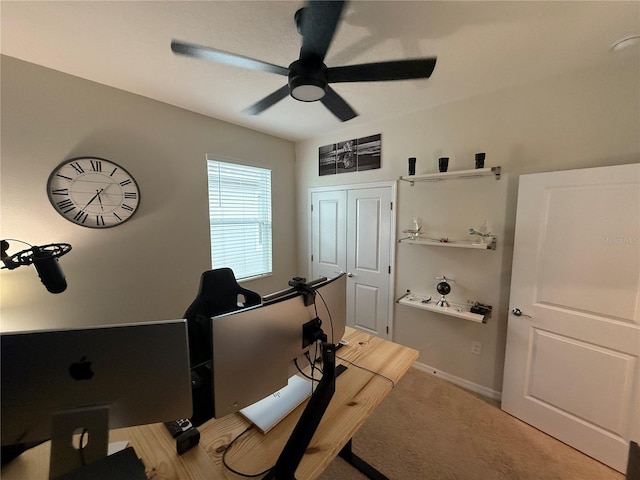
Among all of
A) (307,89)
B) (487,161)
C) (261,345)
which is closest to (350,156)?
(487,161)

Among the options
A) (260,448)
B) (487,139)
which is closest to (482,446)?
(260,448)

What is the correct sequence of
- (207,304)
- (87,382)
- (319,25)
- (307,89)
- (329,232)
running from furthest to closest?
(329,232) → (207,304) → (307,89) → (319,25) → (87,382)

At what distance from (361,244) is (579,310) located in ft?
6.24

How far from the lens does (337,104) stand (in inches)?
62.4

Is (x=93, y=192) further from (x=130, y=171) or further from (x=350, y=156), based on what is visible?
(x=350, y=156)

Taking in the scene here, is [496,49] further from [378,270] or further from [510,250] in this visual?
[378,270]

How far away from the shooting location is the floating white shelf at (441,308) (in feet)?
7.04

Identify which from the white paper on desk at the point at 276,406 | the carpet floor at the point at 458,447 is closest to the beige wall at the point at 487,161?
the carpet floor at the point at 458,447

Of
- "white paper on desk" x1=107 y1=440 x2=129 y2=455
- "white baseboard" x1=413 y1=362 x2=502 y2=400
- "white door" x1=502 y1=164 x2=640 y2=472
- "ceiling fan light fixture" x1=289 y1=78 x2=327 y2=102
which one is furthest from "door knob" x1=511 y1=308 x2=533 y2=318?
"white paper on desk" x1=107 y1=440 x2=129 y2=455

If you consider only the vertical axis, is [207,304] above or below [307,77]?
below

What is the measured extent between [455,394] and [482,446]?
0.53m

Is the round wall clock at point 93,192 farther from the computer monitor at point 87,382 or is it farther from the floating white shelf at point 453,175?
the floating white shelf at point 453,175

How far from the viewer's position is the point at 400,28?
1.42 m

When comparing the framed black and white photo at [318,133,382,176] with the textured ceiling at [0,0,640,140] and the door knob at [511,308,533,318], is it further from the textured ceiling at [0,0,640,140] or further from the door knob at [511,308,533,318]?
the door knob at [511,308,533,318]
